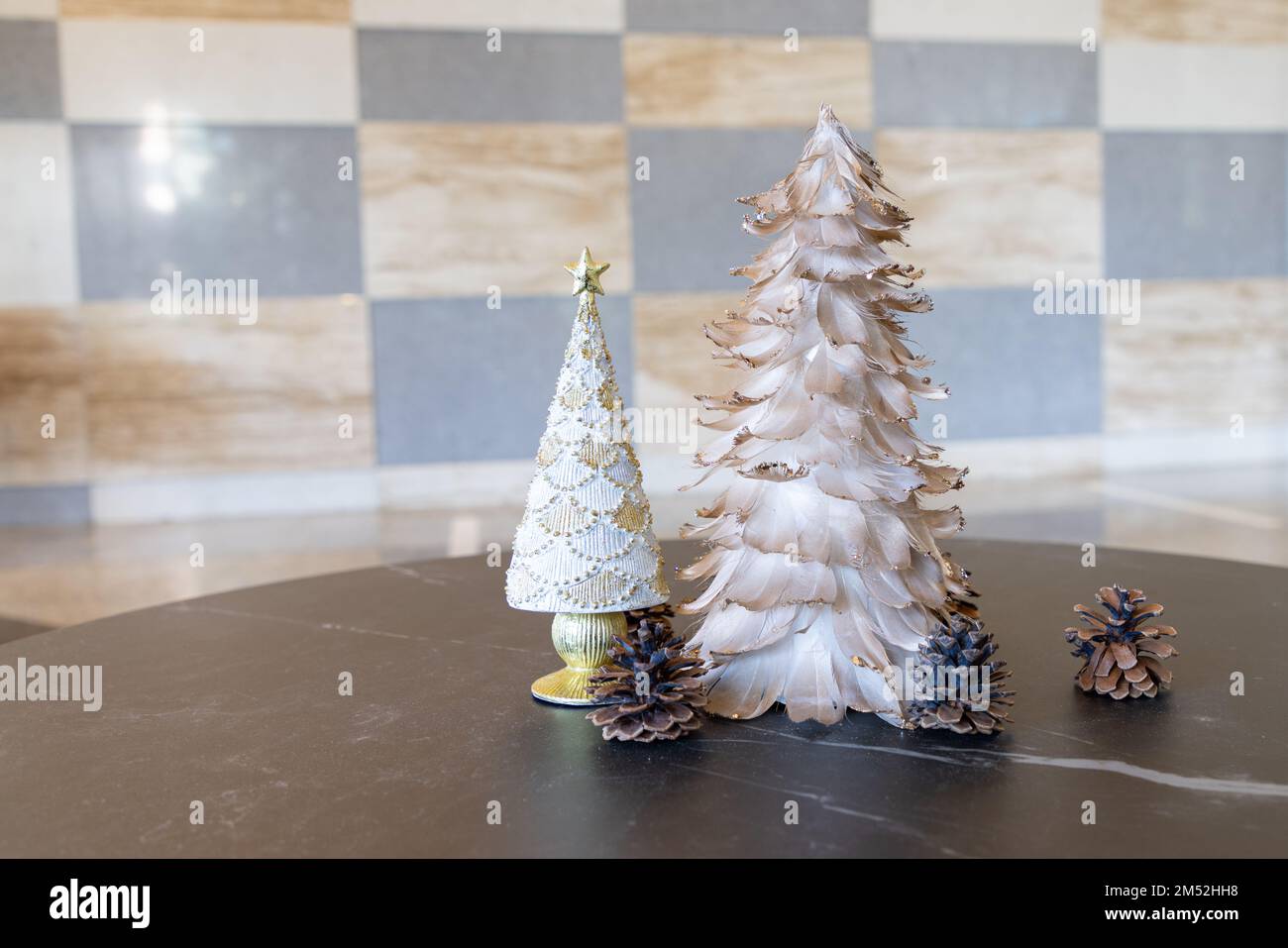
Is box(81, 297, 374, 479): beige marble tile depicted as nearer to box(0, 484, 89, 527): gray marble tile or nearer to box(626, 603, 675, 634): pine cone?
box(0, 484, 89, 527): gray marble tile

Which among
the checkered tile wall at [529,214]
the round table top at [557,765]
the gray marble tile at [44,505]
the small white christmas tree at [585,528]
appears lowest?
the gray marble tile at [44,505]

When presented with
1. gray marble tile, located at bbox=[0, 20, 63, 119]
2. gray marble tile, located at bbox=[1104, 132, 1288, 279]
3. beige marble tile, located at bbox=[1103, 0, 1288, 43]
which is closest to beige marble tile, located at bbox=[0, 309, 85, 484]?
gray marble tile, located at bbox=[0, 20, 63, 119]

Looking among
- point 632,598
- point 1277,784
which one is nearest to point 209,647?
point 632,598

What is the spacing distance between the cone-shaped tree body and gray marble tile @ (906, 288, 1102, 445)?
3.76 metres

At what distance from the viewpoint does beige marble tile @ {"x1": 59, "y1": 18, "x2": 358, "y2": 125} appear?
12.9 ft

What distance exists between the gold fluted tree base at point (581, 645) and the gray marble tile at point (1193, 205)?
4322mm

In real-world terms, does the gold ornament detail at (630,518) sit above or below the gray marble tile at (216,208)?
below

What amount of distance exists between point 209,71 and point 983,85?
9.27ft

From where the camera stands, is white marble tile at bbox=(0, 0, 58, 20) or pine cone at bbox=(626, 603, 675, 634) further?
white marble tile at bbox=(0, 0, 58, 20)

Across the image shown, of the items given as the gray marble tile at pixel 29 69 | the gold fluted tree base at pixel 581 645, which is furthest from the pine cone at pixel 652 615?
the gray marble tile at pixel 29 69

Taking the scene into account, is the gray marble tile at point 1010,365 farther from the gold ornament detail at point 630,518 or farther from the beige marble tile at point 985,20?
the gold ornament detail at point 630,518

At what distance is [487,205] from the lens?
422 centimetres

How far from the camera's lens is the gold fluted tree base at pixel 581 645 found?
859mm

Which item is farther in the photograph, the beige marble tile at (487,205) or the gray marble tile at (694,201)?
the gray marble tile at (694,201)
